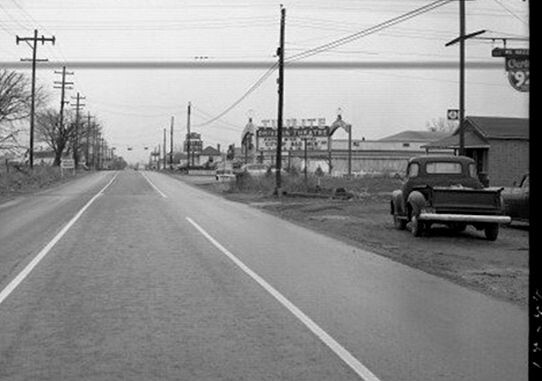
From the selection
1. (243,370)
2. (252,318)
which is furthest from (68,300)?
(243,370)

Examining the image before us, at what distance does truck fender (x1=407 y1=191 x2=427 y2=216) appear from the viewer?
16.7 m

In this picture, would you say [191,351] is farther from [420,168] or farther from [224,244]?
[420,168]

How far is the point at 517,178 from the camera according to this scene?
37281 mm

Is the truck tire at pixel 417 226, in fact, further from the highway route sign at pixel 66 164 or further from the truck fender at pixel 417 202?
the highway route sign at pixel 66 164

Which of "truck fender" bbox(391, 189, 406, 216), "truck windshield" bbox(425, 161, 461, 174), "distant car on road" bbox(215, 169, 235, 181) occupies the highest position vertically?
"distant car on road" bbox(215, 169, 235, 181)

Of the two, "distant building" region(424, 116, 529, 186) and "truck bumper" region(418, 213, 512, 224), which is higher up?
"distant building" region(424, 116, 529, 186)

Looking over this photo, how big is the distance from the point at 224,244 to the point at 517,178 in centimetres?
2621

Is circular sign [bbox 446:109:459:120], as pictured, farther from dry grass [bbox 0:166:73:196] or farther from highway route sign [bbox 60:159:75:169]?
highway route sign [bbox 60:159:75:169]

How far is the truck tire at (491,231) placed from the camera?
1661cm

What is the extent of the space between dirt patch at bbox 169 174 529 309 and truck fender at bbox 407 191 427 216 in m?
0.70

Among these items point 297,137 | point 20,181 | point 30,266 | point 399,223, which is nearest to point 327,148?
point 297,137

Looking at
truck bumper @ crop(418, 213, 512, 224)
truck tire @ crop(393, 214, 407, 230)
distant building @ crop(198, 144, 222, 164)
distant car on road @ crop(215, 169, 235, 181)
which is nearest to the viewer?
truck bumper @ crop(418, 213, 512, 224)

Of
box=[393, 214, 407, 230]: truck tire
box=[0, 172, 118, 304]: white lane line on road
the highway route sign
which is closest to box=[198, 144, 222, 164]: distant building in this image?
the highway route sign

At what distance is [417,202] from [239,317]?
32.0 ft
